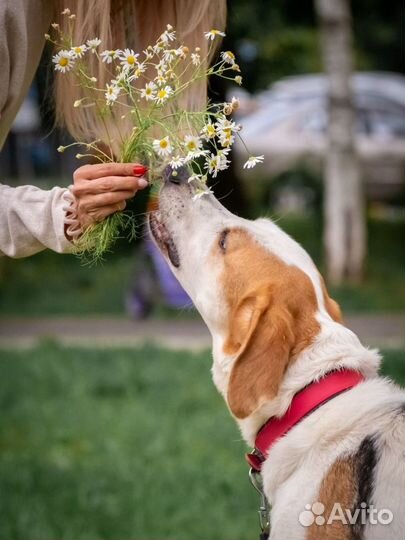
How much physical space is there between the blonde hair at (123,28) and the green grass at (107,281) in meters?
7.84

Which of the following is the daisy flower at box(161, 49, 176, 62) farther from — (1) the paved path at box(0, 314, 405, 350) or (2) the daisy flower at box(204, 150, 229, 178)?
(1) the paved path at box(0, 314, 405, 350)

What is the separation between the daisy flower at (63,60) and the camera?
3.39m

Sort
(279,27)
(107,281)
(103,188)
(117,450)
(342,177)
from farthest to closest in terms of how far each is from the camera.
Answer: (279,27)
(107,281)
(342,177)
(117,450)
(103,188)

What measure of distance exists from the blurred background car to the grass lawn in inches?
Result: 348

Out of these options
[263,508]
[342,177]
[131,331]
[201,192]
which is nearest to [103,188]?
[201,192]

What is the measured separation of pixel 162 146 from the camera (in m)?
3.34

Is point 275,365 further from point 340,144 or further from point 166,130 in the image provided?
point 340,144

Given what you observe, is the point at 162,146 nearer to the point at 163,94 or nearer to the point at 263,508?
the point at 163,94

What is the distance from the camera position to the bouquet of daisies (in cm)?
338

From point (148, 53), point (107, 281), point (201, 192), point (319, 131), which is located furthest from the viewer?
point (319, 131)

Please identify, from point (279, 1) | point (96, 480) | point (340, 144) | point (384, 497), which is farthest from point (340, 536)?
point (279, 1)

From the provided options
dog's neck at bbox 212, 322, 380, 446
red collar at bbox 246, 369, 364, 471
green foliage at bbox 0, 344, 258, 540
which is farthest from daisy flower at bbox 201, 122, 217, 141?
green foliage at bbox 0, 344, 258, 540

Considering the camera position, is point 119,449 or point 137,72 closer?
point 137,72

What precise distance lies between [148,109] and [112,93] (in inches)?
5.8
